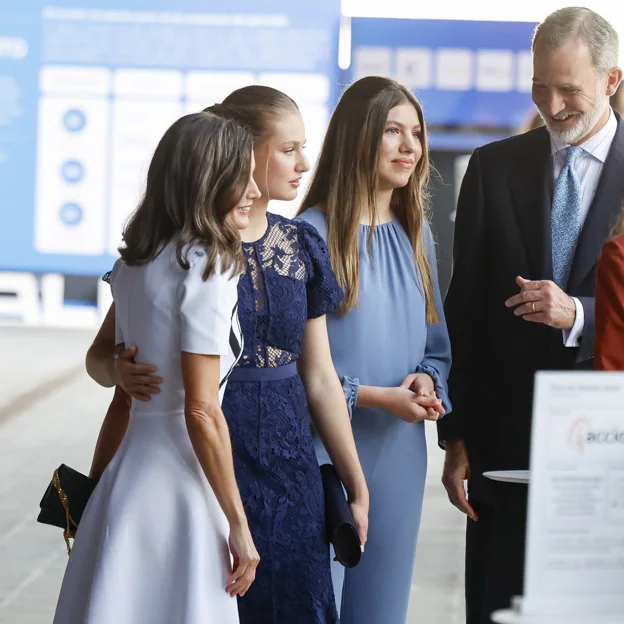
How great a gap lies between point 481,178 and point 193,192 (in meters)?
0.95

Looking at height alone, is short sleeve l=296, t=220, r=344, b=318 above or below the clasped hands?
above

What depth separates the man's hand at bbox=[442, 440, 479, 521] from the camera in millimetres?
2551

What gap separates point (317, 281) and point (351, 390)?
14.0 inches

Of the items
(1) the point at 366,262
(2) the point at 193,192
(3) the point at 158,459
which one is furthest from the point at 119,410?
(1) the point at 366,262

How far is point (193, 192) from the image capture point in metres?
1.78

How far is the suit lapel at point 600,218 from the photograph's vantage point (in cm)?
232

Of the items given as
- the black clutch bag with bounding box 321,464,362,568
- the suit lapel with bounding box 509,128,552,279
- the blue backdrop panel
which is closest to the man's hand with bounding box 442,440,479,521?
the suit lapel with bounding box 509,128,552,279

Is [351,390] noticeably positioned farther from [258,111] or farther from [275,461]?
[258,111]

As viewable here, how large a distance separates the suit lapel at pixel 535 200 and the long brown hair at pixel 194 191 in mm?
834

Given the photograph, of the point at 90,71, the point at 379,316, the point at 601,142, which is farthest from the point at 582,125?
the point at 90,71

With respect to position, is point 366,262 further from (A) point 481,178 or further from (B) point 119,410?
(B) point 119,410

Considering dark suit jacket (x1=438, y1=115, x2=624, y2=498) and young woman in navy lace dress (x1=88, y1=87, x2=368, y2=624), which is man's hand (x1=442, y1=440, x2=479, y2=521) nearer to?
dark suit jacket (x1=438, y1=115, x2=624, y2=498)

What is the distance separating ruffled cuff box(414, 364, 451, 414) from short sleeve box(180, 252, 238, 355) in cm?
82

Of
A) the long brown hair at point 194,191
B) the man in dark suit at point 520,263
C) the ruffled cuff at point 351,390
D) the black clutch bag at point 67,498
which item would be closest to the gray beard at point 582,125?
the man in dark suit at point 520,263
